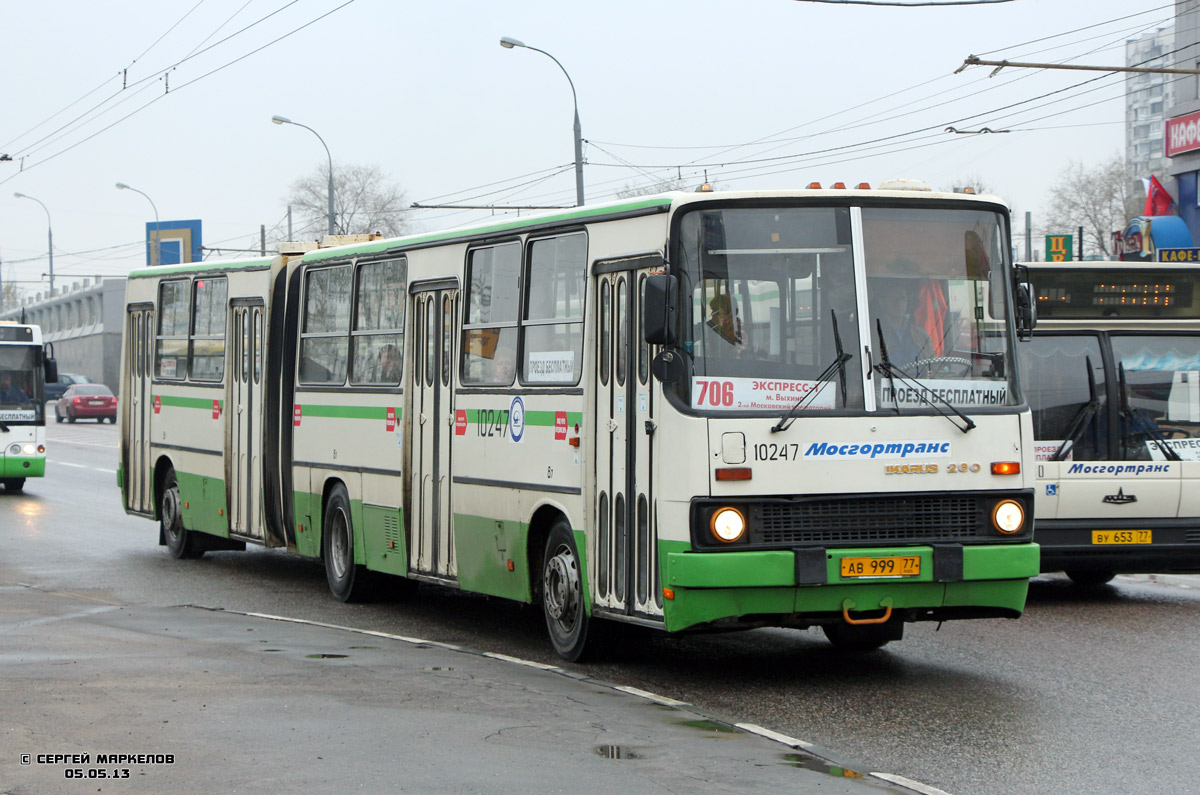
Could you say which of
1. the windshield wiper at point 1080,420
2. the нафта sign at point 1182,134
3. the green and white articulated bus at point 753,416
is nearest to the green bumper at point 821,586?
the green and white articulated bus at point 753,416

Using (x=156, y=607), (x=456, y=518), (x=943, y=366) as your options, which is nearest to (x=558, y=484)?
(x=456, y=518)

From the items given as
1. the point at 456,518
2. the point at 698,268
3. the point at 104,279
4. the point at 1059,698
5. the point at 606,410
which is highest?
the point at 104,279

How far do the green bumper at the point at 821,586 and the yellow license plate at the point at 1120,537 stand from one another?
13.7 feet

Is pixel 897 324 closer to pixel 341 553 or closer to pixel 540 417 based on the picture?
pixel 540 417

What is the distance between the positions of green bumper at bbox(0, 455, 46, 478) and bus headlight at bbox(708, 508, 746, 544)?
67.9 ft

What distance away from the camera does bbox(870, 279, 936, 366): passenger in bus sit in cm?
934

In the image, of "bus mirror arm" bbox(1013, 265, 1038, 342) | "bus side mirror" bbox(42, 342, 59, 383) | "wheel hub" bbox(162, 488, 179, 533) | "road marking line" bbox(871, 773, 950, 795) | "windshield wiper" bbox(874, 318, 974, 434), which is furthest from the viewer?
"bus side mirror" bbox(42, 342, 59, 383)

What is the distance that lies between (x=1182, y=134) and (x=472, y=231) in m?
26.0

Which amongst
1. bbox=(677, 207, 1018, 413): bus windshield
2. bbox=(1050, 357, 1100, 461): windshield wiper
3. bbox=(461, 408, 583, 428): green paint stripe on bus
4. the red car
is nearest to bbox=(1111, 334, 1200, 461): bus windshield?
bbox=(1050, 357, 1100, 461): windshield wiper

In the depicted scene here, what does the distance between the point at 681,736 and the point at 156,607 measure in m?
6.76

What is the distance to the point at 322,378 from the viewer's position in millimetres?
14703

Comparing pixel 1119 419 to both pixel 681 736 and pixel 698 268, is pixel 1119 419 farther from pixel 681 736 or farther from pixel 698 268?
pixel 681 736

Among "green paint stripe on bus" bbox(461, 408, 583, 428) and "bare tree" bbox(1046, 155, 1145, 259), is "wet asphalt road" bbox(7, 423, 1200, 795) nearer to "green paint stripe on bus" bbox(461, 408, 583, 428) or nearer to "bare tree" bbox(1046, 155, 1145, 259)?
"green paint stripe on bus" bbox(461, 408, 583, 428)

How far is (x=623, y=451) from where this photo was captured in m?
9.77
